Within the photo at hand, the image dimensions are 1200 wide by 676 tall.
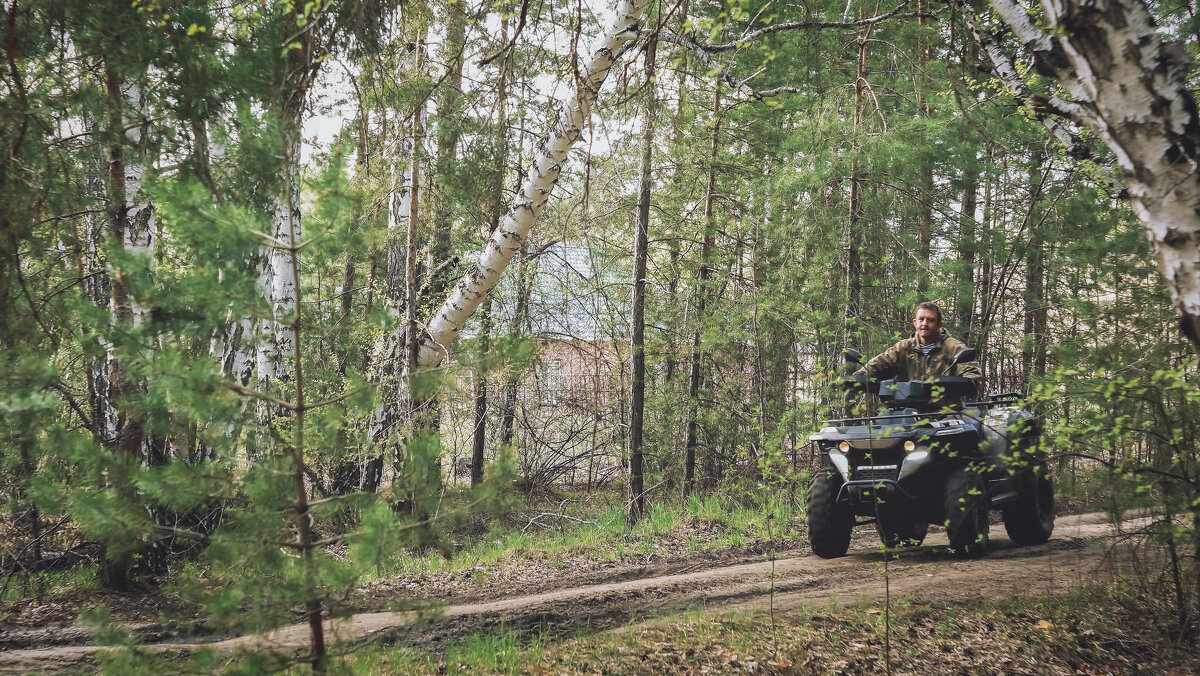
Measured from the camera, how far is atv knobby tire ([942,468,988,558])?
5.64 m

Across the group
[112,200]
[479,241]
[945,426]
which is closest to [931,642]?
[945,426]

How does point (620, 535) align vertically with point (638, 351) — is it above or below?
below

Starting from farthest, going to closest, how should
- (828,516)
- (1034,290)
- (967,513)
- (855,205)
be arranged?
1. (1034,290)
2. (855,205)
3. (828,516)
4. (967,513)

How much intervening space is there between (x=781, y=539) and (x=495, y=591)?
329 centimetres

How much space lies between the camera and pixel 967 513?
546cm

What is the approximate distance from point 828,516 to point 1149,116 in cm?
438

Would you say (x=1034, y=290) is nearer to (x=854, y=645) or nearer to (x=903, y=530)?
(x=903, y=530)

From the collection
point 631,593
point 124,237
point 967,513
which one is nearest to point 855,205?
point 967,513

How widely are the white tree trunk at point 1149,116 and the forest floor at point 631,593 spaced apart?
98.8 inches

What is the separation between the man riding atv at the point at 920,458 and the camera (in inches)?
223

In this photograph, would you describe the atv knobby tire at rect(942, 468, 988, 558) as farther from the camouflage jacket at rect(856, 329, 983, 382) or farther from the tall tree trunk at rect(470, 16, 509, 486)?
the tall tree trunk at rect(470, 16, 509, 486)

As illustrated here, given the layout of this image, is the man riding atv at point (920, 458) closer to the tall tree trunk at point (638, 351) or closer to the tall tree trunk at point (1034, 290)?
the tall tree trunk at point (638, 351)

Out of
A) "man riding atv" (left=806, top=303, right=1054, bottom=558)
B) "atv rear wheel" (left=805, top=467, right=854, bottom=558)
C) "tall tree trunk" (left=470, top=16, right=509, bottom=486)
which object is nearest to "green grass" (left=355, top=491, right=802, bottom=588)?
"atv rear wheel" (left=805, top=467, right=854, bottom=558)

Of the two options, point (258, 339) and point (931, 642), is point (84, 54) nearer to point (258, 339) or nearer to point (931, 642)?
point (258, 339)
